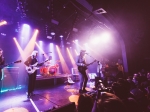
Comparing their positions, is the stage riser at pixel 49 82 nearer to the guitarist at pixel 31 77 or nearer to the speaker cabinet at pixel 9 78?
the speaker cabinet at pixel 9 78

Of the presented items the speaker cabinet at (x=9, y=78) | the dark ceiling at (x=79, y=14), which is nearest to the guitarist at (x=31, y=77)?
the dark ceiling at (x=79, y=14)

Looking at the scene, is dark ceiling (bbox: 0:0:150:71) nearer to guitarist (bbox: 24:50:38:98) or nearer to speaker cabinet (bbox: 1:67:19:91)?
guitarist (bbox: 24:50:38:98)

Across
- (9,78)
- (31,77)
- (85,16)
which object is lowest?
(9,78)

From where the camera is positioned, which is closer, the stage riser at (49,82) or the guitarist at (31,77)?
the guitarist at (31,77)

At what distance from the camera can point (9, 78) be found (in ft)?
23.2

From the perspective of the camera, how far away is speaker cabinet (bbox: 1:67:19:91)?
22.3 ft

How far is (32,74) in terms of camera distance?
15.4 ft

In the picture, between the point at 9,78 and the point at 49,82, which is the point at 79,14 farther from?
the point at 9,78

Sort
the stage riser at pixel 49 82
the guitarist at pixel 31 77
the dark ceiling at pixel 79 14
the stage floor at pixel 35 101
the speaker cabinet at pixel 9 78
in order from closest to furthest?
1. the stage floor at pixel 35 101
2. the guitarist at pixel 31 77
3. the dark ceiling at pixel 79 14
4. the speaker cabinet at pixel 9 78
5. the stage riser at pixel 49 82

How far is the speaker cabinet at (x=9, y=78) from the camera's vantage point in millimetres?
6788

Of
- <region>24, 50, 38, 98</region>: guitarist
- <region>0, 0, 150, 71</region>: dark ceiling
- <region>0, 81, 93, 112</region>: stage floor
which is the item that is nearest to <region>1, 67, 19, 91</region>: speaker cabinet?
<region>0, 81, 93, 112</region>: stage floor

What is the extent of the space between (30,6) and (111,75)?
650 cm

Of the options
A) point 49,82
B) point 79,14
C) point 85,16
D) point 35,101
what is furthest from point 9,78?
point 85,16

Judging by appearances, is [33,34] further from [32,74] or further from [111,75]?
[111,75]
